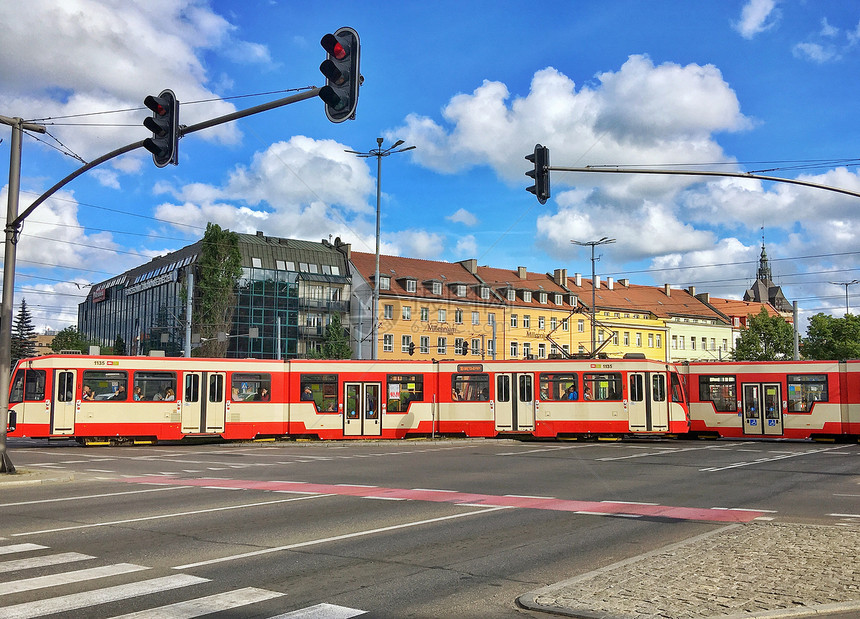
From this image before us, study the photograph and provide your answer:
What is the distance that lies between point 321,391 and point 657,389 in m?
12.8

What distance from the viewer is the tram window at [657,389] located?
99.7ft

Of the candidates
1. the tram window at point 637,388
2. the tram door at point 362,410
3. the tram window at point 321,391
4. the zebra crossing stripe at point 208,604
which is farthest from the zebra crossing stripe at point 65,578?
the tram window at point 637,388

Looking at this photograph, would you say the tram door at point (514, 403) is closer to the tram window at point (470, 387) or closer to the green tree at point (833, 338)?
the tram window at point (470, 387)

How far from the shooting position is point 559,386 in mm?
31109

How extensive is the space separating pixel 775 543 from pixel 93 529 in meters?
8.58

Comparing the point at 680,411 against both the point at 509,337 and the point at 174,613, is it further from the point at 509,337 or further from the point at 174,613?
the point at 509,337

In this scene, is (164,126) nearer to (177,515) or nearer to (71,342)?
(177,515)

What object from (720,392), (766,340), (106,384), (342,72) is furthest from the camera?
(766,340)

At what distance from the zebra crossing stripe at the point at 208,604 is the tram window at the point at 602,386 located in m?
24.8

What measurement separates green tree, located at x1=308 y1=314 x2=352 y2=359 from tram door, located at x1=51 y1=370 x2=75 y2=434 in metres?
38.0

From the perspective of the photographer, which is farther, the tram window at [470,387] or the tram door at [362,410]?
the tram window at [470,387]

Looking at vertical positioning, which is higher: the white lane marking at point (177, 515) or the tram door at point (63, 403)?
the tram door at point (63, 403)

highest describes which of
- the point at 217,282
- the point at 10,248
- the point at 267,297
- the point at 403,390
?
the point at 267,297

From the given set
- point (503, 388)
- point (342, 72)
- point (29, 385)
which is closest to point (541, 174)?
point (342, 72)
